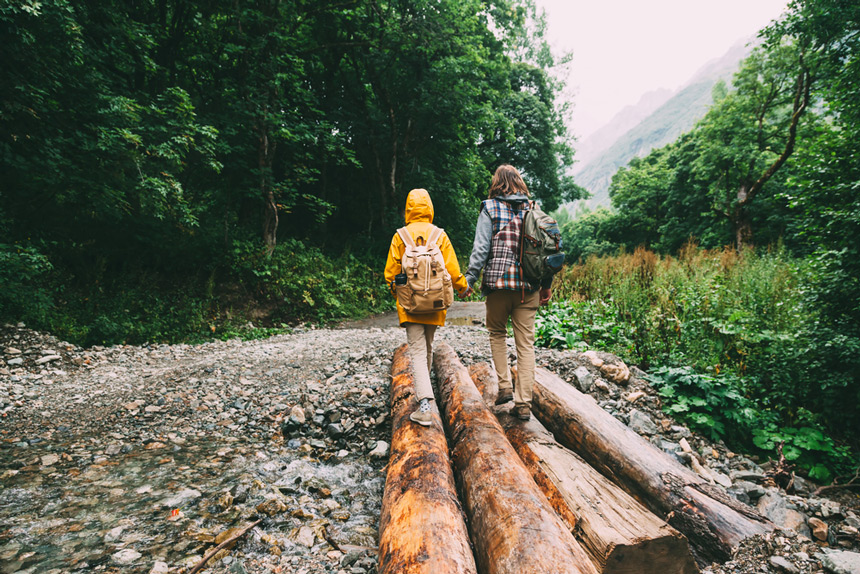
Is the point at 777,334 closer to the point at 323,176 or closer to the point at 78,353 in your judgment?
the point at 78,353

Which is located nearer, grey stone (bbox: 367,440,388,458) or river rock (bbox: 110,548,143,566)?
river rock (bbox: 110,548,143,566)

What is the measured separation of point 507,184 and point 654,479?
268 centimetres

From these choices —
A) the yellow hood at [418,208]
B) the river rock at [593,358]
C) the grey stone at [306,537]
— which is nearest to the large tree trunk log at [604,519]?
the grey stone at [306,537]

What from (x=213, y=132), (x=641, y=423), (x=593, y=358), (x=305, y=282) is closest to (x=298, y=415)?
(x=641, y=423)

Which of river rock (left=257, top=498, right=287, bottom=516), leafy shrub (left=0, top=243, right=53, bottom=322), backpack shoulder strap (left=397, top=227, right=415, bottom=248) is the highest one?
backpack shoulder strap (left=397, top=227, right=415, bottom=248)

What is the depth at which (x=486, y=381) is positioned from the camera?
429 cm

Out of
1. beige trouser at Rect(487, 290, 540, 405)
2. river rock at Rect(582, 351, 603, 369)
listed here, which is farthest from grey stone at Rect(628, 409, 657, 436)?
beige trouser at Rect(487, 290, 540, 405)

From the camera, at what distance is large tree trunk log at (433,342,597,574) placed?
1.65 m

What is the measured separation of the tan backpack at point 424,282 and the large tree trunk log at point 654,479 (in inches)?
60.4

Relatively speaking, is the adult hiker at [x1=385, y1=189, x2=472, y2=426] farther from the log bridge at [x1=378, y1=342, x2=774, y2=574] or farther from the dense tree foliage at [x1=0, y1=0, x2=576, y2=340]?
the dense tree foliage at [x1=0, y1=0, x2=576, y2=340]

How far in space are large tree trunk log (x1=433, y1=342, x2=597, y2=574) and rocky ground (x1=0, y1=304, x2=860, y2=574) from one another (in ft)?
2.42

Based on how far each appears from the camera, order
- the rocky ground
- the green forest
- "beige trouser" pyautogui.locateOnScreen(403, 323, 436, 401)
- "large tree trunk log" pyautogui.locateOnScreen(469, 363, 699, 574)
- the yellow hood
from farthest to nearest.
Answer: the green forest, the yellow hood, "beige trouser" pyautogui.locateOnScreen(403, 323, 436, 401), the rocky ground, "large tree trunk log" pyautogui.locateOnScreen(469, 363, 699, 574)

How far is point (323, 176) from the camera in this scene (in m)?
15.2

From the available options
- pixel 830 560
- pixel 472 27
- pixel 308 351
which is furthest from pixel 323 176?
pixel 830 560
